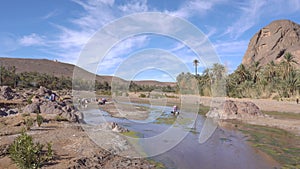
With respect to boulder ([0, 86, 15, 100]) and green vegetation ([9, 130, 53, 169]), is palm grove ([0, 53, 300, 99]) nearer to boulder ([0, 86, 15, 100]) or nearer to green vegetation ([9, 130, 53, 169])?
boulder ([0, 86, 15, 100])

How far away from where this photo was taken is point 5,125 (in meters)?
16.0

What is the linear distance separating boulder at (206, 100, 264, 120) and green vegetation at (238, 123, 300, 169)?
508 centimetres

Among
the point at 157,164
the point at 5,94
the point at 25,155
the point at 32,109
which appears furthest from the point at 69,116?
the point at 5,94

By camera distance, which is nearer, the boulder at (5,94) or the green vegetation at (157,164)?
the green vegetation at (157,164)

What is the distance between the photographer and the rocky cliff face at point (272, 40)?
445 feet

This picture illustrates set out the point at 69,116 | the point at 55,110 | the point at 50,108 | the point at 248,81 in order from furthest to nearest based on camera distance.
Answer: the point at 248,81, the point at 50,108, the point at 55,110, the point at 69,116

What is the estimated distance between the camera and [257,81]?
57469mm

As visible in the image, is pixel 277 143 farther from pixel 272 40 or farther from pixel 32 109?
pixel 272 40

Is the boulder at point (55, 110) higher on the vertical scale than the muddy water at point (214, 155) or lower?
higher

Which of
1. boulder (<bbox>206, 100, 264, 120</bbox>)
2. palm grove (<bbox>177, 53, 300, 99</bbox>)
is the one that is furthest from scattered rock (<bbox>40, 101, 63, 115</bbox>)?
palm grove (<bbox>177, 53, 300, 99</bbox>)

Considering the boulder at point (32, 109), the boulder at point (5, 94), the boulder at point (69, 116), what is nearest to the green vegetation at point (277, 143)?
the boulder at point (69, 116)

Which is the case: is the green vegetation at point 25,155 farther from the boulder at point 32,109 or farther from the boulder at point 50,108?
the boulder at point 32,109

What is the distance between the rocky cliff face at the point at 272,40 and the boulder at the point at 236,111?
11088 cm

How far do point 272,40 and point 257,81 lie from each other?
99.5m
